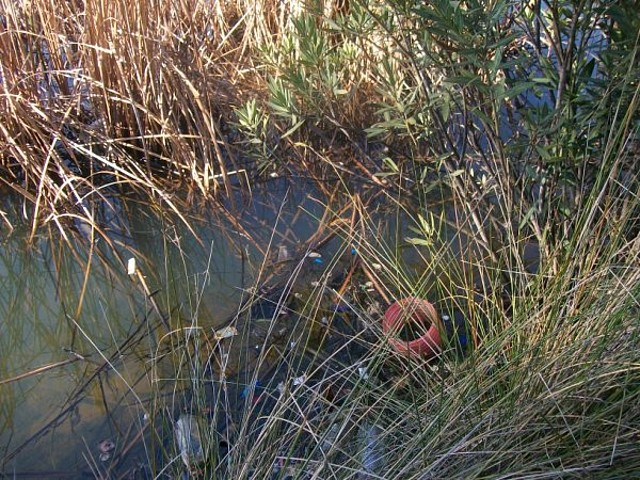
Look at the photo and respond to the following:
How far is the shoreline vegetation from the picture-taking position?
1.42 metres

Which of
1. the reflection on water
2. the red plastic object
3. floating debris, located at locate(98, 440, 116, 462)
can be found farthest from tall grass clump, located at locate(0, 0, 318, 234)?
the red plastic object

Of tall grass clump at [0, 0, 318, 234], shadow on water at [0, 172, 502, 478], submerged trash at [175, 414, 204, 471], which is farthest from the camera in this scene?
tall grass clump at [0, 0, 318, 234]

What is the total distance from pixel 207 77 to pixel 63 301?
1.09 metres

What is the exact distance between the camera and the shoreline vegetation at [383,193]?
1.42 meters

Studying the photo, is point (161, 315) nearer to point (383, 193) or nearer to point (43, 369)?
point (43, 369)

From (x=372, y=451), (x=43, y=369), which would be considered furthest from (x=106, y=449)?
(x=372, y=451)

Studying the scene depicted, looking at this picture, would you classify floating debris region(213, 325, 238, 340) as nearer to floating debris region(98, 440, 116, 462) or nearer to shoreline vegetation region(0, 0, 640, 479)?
shoreline vegetation region(0, 0, 640, 479)

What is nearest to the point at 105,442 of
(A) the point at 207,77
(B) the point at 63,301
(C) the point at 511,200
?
(B) the point at 63,301

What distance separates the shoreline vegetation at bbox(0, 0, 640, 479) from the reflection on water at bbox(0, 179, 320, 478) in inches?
2.6

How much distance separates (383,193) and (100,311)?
44.8 inches

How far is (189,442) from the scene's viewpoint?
157cm

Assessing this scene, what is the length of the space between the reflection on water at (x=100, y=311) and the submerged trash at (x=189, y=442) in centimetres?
18

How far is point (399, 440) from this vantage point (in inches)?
60.6

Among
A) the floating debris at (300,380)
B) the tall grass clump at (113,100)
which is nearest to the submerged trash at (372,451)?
the floating debris at (300,380)
